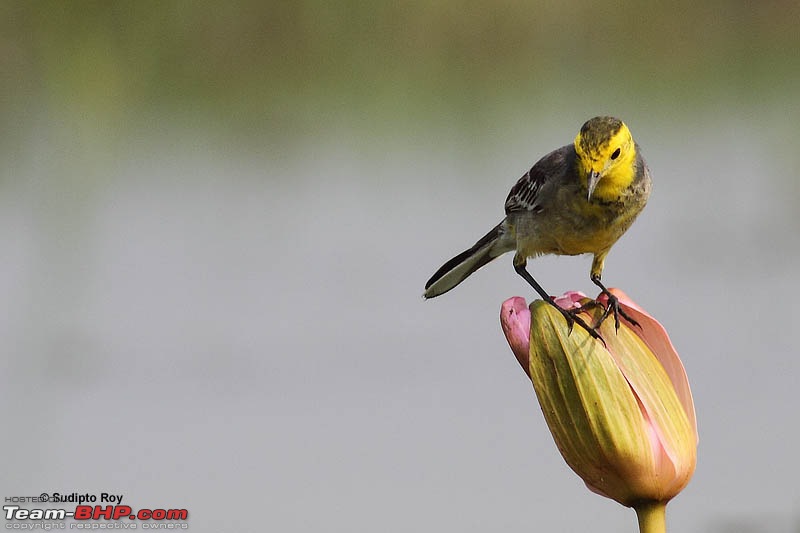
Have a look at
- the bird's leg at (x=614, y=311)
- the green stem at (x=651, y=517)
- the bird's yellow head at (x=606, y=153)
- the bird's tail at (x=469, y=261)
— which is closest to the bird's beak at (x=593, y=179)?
the bird's yellow head at (x=606, y=153)

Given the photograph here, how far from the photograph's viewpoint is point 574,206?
4.93 ft

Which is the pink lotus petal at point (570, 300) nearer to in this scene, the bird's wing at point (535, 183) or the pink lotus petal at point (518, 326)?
the pink lotus petal at point (518, 326)

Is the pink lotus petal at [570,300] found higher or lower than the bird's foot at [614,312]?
higher

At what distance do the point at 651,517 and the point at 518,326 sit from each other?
7.1 inches

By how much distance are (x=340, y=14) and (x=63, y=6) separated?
0.74 meters

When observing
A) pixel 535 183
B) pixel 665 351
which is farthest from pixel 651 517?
pixel 535 183

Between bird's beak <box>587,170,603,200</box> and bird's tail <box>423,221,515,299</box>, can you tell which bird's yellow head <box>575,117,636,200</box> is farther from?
bird's tail <box>423,221,515,299</box>

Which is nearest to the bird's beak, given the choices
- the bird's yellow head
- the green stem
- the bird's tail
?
the bird's yellow head

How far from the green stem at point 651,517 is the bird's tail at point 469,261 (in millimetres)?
771

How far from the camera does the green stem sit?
82 centimetres

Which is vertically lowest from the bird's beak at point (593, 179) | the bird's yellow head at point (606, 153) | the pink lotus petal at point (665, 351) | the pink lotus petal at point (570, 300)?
the pink lotus petal at point (665, 351)

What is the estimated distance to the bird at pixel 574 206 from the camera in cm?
139

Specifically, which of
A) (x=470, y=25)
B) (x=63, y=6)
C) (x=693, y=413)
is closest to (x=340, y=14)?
(x=470, y=25)

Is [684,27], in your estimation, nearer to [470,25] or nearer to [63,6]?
[470,25]
